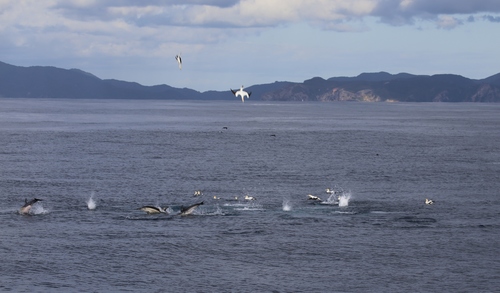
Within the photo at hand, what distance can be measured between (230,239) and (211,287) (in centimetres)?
1058

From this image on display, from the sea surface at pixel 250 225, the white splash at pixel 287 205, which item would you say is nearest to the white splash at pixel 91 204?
the sea surface at pixel 250 225

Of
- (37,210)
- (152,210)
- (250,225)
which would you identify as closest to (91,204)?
(37,210)

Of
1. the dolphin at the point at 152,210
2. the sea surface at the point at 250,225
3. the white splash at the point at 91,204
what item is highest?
the dolphin at the point at 152,210

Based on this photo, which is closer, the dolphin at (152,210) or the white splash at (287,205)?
the dolphin at (152,210)

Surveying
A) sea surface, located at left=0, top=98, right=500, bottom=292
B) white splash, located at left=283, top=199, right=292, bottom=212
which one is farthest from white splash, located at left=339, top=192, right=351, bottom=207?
white splash, located at left=283, top=199, right=292, bottom=212

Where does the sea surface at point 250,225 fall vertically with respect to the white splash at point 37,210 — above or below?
below

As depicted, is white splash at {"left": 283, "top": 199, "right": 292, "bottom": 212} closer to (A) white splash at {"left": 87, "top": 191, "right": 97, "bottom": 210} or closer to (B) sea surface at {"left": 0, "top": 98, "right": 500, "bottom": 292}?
(B) sea surface at {"left": 0, "top": 98, "right": 500, "bottom": 292}

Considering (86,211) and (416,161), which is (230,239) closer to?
(86,211)

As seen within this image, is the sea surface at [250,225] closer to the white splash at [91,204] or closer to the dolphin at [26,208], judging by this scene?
the white splash at [91,204]

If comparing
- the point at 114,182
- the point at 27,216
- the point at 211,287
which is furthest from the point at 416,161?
the point at 211,287

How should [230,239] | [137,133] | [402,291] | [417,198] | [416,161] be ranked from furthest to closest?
[137,133] < [416,161] < [417,198] < [230,239] < [402,291]

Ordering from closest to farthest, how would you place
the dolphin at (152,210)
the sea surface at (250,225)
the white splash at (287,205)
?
the sea surface at (250,225) < the dolphin at (152,210) < the white splash at (287,205)

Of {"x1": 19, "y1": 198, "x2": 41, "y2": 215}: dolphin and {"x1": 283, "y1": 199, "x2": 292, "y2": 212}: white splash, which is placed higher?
{"x1": 19, "y1": 198, "x2": 41, "y2": 215}: dolphin

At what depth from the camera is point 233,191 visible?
7575 centimetres
